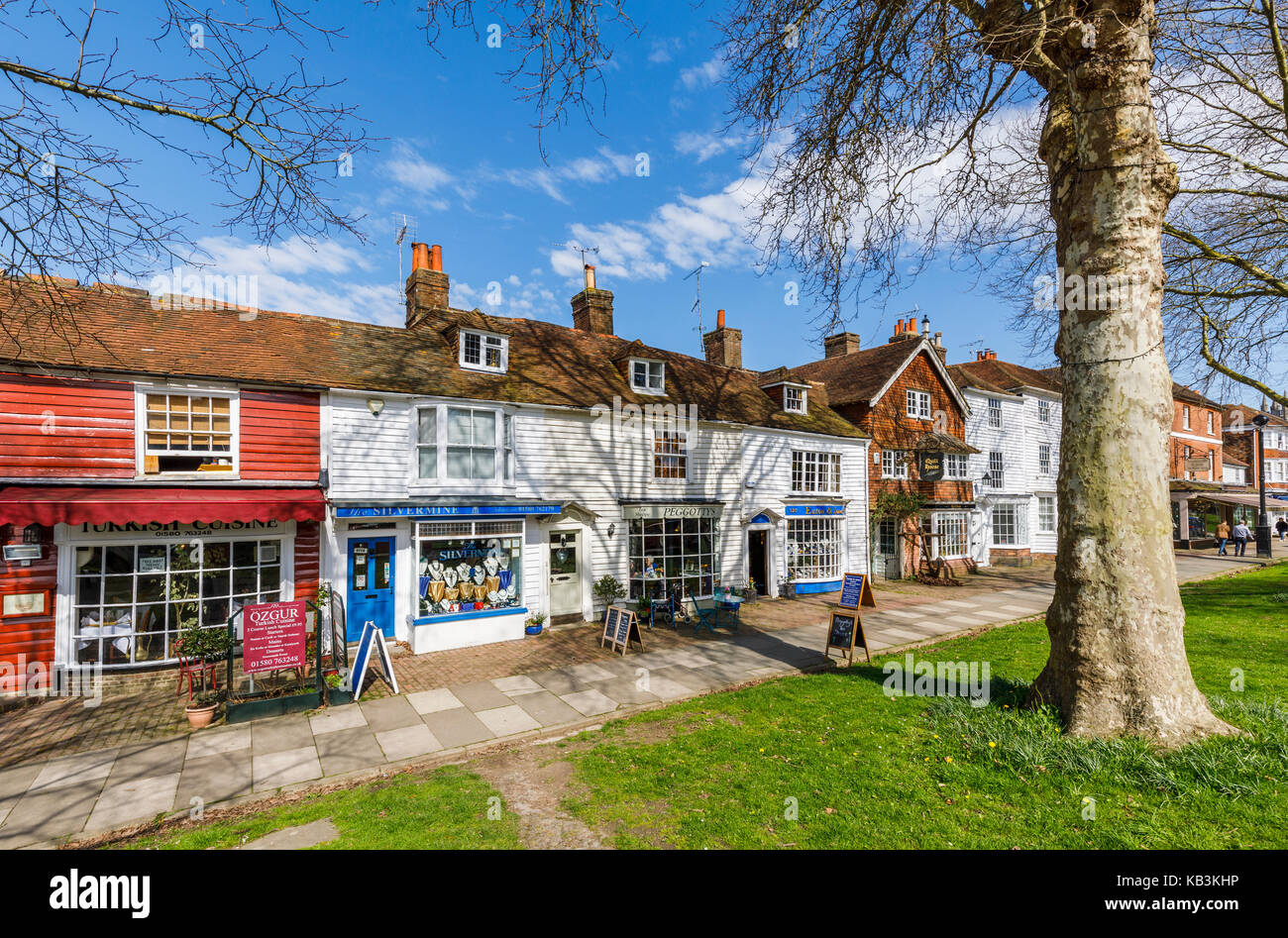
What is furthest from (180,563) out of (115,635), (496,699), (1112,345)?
(1112,345)

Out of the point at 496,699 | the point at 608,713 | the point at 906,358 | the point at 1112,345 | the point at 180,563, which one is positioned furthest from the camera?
the point at 906,358

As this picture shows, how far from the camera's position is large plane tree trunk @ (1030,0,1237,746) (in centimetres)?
632

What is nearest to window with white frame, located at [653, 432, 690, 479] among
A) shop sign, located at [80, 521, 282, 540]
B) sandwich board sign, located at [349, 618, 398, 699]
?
sandwich board sign, located at [349, 618, 398, 699]

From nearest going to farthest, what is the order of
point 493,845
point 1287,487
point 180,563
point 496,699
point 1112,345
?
point 493,845 → point 1112,345 → point 496,699 → point 180,563 → point 1287,487

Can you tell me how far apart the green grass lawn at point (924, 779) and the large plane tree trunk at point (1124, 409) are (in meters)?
0.65

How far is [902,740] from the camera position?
7.14 metres

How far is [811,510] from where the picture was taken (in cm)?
2041

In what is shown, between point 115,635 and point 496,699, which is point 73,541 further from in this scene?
point 496,699

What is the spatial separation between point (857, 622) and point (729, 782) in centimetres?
592

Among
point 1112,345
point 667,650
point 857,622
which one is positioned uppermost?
point 1112,345

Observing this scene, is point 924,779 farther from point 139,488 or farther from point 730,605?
point 139,488

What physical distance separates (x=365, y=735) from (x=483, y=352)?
391 inches

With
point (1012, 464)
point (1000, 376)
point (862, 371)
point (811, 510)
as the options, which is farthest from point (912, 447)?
point (1000, 376)

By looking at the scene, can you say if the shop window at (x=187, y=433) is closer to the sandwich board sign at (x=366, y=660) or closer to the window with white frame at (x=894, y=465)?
the sandwich board sign at (x=366, y=660)
